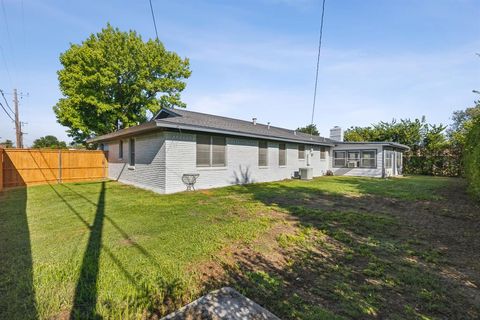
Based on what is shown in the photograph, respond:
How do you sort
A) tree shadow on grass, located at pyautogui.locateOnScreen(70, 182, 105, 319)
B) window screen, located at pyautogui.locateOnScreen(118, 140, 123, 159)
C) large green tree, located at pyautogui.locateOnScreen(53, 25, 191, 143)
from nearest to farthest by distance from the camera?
1. tree shadow on grass, located at pyautogui.locateOnScreen(70, 182, 105, 319)
2. window screen, located at pyautogui.locateOnScreen(118, 140, 123, 159)
3. large green tree, located at pyautogui.locateOnScreen(53, 25, 191, 143)

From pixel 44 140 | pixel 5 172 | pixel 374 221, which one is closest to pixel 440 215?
pixel 374 221

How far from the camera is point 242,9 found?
831cm

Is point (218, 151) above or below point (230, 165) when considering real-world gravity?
above

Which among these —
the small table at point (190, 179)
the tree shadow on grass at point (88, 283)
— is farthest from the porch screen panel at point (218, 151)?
the tree shadow on grass at point (88, 283)

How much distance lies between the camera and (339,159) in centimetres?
2050

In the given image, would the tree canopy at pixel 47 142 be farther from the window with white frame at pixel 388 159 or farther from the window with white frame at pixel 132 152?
the window with white frame at pixel 388 159

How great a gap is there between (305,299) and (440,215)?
6229 mm

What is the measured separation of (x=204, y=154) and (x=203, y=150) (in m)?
0.19

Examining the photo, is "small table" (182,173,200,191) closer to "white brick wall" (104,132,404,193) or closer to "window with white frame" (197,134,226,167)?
"white brick wall" (104,132,404,193)

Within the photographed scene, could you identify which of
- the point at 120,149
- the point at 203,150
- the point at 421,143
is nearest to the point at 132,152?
the point at 120,149

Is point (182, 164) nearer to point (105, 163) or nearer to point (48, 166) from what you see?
point (105, 163)

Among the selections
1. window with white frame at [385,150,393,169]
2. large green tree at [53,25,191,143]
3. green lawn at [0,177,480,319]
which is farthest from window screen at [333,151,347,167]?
large green tree at [53,25,191,143]

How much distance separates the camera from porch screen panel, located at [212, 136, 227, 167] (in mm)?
10891

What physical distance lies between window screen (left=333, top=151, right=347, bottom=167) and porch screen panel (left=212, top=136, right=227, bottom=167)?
1305 cm
